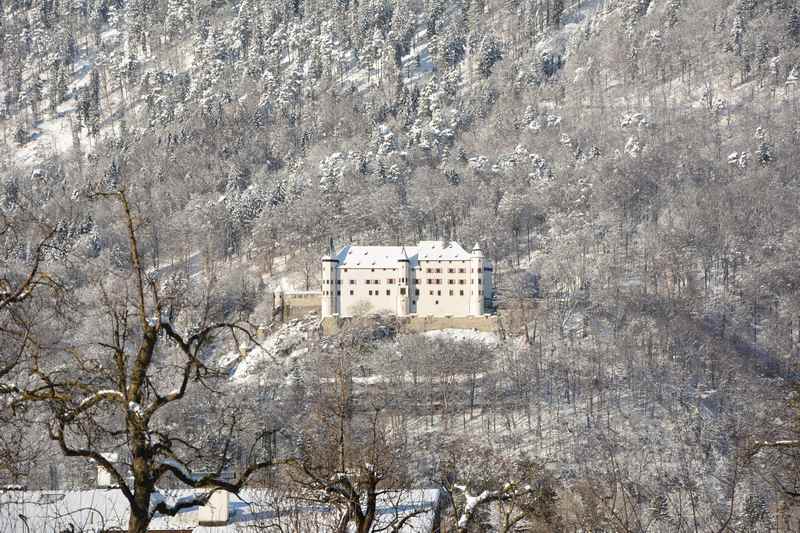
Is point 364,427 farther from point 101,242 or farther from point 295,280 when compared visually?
point 101,242

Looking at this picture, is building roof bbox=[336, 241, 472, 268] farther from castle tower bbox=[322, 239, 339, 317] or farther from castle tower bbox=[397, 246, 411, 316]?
castle tower bbox=[322, 239, 339, 317]

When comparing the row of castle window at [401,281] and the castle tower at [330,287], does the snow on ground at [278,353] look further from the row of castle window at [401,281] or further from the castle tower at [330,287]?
the row of castle window at [401,281]

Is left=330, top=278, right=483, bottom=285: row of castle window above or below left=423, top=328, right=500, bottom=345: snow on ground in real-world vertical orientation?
above

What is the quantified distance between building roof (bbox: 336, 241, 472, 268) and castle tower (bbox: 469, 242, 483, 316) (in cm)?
141

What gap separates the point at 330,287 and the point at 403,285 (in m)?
5.34

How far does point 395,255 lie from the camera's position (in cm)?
8719

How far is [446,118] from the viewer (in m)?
152

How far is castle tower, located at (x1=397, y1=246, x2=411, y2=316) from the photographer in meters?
83.8

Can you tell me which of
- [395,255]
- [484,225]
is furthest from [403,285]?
[484,225]

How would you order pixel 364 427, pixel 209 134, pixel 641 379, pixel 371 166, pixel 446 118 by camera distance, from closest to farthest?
1. pixel 364 427
2. pixel 641 379
3. pixel 371 166
4. pixel 446 118
5. pixel 209 134

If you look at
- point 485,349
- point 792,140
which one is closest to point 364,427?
point 485,349

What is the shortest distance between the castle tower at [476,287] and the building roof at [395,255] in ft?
4.63

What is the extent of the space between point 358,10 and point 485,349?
125117 millimetres

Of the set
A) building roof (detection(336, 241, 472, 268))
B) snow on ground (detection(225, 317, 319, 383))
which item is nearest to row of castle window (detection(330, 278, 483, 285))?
building roof (detection(336, 241, 472, 268))
